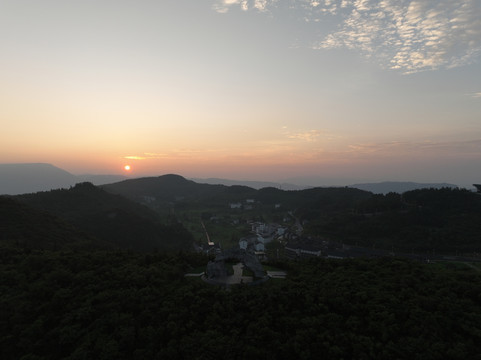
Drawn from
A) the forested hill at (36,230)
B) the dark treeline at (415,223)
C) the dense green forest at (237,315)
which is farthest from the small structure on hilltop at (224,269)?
the dark treeline at (415,223)

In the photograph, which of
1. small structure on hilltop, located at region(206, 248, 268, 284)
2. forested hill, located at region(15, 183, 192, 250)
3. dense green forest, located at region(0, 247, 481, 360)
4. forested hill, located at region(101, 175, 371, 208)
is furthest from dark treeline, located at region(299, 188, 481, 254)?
small structure on hilltop, located at region(206, 248, 268, 284)

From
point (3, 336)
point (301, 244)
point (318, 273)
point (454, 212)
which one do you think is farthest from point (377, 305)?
point (454, 212)

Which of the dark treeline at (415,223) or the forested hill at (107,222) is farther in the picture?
the forested hill at (107,222)

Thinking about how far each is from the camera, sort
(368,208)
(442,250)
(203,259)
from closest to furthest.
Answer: (203,259), (442,250), (368,208)

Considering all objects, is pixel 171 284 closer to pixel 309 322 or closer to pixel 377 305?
pixel 309 322

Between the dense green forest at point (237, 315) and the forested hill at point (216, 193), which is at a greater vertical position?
the forested hill at point (216, 193)

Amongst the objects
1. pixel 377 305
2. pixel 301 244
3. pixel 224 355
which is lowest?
pixel 301 244

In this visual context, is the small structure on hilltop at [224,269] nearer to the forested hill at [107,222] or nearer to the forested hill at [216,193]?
the forested hill at [107,222]
